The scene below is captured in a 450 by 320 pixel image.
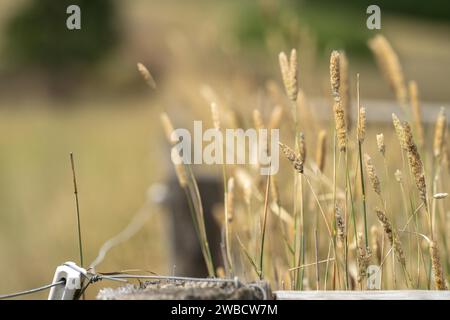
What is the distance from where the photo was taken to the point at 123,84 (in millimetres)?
14609

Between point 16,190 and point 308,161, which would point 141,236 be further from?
point 16,190

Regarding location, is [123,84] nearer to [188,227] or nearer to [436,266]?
[188,227]

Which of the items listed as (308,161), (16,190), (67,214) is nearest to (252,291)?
(308,161)

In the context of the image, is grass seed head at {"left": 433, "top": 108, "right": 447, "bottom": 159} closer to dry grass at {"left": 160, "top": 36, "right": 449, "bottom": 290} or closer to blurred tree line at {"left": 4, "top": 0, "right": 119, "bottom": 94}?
dry grass at {"left": 160, "top": 36, "right": 449, "bottom": 290}

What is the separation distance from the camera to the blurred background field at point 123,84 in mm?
3466

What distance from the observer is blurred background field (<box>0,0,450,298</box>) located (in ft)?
11.4

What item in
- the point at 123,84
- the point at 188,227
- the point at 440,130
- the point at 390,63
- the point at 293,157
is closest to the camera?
the point at 293,157

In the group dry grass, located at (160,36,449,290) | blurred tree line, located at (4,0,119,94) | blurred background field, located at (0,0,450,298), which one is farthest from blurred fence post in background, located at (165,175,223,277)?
blurred tree line, located at (4,0,119,94)

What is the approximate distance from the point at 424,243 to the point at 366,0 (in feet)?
63.2

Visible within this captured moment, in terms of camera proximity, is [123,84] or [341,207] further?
[123,84]

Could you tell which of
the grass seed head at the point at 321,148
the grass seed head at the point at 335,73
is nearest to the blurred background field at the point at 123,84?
the grass seed head at the point at 321,148

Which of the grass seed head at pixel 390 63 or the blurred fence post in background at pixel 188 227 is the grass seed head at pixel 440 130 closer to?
the grass seed head at pixel 390 63

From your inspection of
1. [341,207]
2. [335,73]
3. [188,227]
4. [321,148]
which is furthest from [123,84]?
[335,73]

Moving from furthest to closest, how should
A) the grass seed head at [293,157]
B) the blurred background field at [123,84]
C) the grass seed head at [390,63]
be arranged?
the blurred background field at [123,84] → the grass seed head at [390,63] → the grass seed head at [293,157]
